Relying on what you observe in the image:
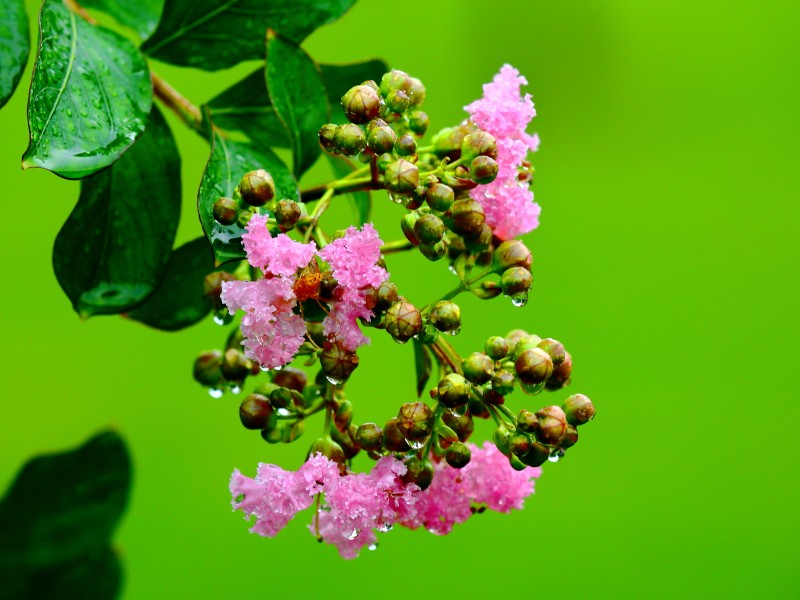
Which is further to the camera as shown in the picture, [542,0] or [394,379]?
[542,0]

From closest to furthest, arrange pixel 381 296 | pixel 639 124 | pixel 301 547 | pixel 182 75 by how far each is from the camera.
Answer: pixel 381 296, pixel 301 547, pixel 182 75, pixel 639 124

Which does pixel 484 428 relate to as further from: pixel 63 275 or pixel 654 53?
pixel 63 275

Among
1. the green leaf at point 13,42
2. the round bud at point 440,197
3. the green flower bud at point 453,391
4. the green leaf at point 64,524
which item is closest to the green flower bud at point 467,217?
the round bud at point 440,197

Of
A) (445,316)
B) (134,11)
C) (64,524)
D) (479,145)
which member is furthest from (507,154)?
(64,524)

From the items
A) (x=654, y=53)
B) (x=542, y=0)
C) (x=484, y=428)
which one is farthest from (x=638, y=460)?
(x=542, y=0)

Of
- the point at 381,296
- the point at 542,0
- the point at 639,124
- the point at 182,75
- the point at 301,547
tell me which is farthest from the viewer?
the point at 542,0

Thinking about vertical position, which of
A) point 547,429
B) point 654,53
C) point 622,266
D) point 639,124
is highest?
point 654,53

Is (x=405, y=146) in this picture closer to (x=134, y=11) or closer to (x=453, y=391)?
(x=453, y=391)
